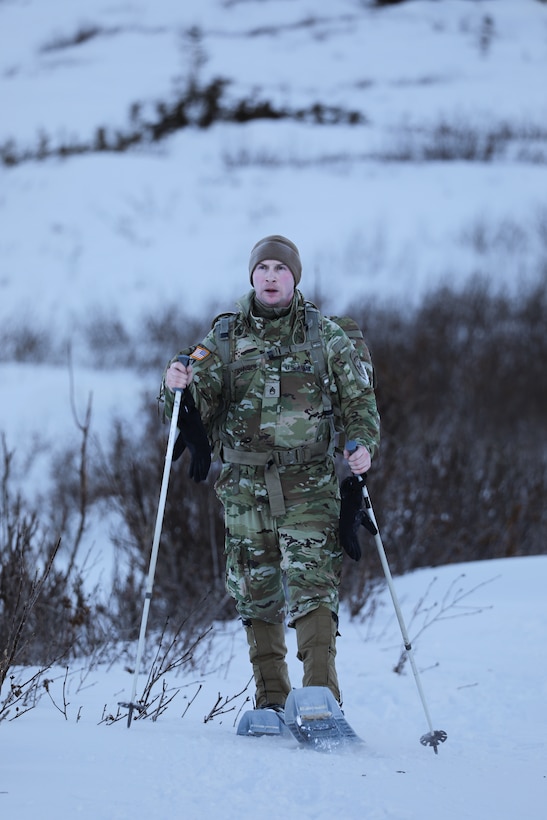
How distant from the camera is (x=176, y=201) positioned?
104ft

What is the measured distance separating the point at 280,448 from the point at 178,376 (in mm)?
451

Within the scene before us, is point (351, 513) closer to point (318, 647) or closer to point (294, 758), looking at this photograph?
point (318, 647)

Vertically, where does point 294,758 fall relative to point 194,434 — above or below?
below

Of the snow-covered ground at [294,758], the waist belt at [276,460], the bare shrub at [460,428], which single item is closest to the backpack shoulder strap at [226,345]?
the waist belt at [276,460]

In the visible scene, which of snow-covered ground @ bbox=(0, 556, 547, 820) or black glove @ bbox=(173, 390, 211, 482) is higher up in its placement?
black glove @ bbox=(173, 390, 211, 482)

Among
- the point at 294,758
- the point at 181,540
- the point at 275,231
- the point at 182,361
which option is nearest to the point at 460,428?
the point at 181,540

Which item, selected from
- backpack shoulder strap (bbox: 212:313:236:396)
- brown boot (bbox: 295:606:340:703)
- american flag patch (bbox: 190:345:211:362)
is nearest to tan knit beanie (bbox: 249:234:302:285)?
backpack shoulder strap (bbox: 212:313:236:396)

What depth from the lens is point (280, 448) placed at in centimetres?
354

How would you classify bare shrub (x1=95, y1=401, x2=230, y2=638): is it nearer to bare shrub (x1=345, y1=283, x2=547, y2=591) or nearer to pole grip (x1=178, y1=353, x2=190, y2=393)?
bare shrub (x1=345, y1=283, x2=547, y2=591)

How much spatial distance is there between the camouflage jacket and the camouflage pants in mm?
134

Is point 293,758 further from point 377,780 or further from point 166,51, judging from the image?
point 166,51

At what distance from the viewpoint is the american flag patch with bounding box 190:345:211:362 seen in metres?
3.60

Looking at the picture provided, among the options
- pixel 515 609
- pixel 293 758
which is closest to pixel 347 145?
pixel 515 609

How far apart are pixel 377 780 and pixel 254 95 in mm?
36211
